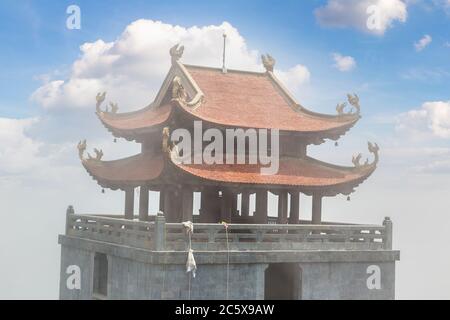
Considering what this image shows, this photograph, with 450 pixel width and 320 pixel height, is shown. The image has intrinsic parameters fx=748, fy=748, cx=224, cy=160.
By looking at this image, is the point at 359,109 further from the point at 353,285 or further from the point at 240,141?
the point at 353,285

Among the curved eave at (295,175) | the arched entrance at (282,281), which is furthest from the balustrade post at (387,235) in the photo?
the arched entrance at (282,281)

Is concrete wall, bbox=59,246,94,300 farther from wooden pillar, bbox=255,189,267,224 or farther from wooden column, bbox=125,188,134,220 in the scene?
wooden pillar, bbox=255,189,267,224

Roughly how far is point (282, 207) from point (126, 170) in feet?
22.4

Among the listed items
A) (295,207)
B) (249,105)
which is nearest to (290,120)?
(249,105)

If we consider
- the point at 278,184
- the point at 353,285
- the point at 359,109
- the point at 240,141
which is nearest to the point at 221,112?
the point at 240,141

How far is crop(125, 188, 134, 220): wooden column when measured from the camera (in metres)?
32.1

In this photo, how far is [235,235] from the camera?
26516 millimetres

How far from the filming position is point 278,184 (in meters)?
28.7

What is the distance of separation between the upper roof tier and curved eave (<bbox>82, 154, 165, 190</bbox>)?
3.80 feet

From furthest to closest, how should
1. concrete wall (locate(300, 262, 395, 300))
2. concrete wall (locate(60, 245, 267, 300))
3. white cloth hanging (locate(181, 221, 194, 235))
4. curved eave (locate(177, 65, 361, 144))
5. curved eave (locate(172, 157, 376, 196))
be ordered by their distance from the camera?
curved eave (locate(177, 65, 361, 144)) → curved eave (locate(172, 157, 376, 196)) → concrete wall (locate(300, 262, 395, 300)) → white cloth hanging (locate(181, 221, 194, 235)) → concrete wall (locate(60, 245, 267, 300))

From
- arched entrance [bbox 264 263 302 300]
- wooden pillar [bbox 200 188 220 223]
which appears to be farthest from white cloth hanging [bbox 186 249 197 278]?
wooden pillar [bbox 200 188 220 223]
